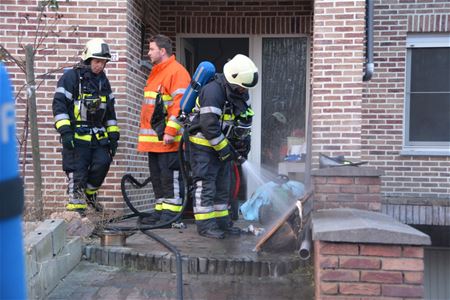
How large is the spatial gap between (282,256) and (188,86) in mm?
2097

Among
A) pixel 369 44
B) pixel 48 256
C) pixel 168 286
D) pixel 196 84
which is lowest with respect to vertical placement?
pixel 168 286

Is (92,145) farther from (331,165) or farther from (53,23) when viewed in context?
(331,165)

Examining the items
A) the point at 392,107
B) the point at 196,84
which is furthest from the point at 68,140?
the point at 392,107

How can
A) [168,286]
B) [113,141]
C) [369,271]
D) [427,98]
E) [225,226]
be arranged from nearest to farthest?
1. [369,271]
2. [168,286]
3. [225,226]
4. [113,141]
5. [427,98]

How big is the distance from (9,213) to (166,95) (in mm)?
4193

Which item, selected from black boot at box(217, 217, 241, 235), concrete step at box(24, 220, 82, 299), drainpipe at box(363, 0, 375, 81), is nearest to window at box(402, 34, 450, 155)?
drainpipe at box(363, 0, 375, 81)

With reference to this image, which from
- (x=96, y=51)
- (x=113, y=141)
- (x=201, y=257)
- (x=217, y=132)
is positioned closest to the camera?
(x=201, y=257)

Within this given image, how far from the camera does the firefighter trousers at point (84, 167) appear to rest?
18.0 ft

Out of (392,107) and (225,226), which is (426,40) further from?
(225,226)

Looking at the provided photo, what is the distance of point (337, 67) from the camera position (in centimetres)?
580

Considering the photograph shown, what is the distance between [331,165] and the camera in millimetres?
4746

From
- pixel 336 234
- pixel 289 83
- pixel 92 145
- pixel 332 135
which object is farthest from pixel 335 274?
pixel 289 83

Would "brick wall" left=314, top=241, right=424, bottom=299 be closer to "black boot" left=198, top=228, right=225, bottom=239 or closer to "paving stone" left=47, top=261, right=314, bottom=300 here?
"paving stone" left=47, top=261, right=314, bottom=300

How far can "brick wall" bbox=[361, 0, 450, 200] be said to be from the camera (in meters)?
7.09
